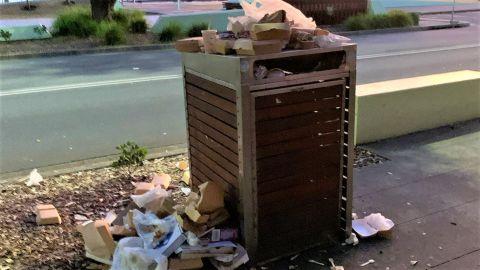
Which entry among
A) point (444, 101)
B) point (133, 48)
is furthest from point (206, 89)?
point (133, 48)

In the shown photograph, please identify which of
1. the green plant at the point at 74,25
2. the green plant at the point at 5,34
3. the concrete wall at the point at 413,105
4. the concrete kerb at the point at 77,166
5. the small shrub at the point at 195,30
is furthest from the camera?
the small shrub at the point at 195,30

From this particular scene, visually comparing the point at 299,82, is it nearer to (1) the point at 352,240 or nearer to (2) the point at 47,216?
(1) the point at 352,240

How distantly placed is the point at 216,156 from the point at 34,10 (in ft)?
83.1

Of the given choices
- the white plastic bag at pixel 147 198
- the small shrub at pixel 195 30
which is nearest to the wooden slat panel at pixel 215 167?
the white plastic bag at pixel 147 198

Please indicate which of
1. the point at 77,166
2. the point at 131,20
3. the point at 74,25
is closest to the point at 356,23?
the point at 131,20

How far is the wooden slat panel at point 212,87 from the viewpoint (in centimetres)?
316

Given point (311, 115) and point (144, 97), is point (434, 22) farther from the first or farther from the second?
point (311, 115)

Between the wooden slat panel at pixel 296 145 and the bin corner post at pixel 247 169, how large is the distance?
89mm

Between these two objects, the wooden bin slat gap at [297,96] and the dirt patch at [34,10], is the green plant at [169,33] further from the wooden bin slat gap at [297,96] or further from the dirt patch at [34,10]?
the wooden bin slat gap at [297,96]

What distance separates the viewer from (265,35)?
3.05 m

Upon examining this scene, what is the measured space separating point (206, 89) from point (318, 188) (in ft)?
3.20

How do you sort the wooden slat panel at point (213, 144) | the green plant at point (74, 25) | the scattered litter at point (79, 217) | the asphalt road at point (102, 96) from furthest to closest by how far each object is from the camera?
1. the green plant at point (74, 25)
2. the asphalt road at point (102, 96)
3. the scattered litter at point (79, 217)
4. the wooden slat panel at point (213, 144)

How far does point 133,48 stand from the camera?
1477cm

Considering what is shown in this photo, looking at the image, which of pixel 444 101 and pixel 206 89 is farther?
pixel 444 101
